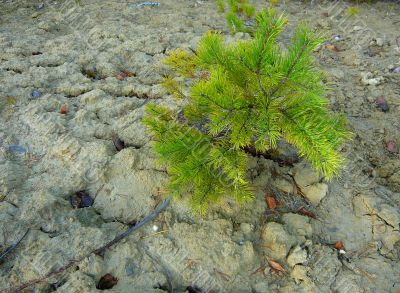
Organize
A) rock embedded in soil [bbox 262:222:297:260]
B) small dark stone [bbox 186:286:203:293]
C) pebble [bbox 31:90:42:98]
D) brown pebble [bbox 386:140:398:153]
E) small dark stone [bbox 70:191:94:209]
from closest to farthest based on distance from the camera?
→ 1. small dark stone [bbox 186:286:203:293]
2. rock embedded in soil [bbox 262:222:297:260]
3. small dark stone [bbox 70:191:94:209]
4. brown pebble [bbox 386:140:398:153]
5. pebble [bbox 31:90:42:98]

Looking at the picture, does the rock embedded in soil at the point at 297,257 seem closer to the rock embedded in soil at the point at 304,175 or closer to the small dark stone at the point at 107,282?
the rock embedded in soil at the point at 304,175

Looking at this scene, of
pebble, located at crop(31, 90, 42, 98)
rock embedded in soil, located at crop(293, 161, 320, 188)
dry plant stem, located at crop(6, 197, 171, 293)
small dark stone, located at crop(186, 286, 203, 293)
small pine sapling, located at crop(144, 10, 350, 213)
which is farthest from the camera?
pebble, located at crop(31, 90, 42, 98)

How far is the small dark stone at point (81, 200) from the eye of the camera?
2309 mm

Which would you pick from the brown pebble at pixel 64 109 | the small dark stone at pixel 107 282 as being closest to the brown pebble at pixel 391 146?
the small dark stone at pixel 107 282

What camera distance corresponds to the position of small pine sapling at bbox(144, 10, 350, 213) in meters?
1.71

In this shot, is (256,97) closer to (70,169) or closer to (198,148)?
(198,148)

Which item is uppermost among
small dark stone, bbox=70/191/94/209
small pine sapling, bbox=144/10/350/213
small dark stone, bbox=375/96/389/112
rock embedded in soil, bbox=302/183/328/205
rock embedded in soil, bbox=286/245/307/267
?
small pine sapling, bbox=144/10/350/213

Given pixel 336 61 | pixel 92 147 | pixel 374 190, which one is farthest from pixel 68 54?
pixel 374 190

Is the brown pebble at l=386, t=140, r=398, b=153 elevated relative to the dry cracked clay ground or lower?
elevated

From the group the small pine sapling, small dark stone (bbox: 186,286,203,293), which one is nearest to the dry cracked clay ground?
small dark stone (bbox: 186,286,203,293)

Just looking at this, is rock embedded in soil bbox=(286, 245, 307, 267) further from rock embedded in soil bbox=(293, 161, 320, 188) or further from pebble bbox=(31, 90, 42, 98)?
pebble bbox=(31, 90, 42, 98)

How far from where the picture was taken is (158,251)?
2098 mm

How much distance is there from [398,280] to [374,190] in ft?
1.99

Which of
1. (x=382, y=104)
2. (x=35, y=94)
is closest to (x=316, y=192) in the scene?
(x=382, y=104)
